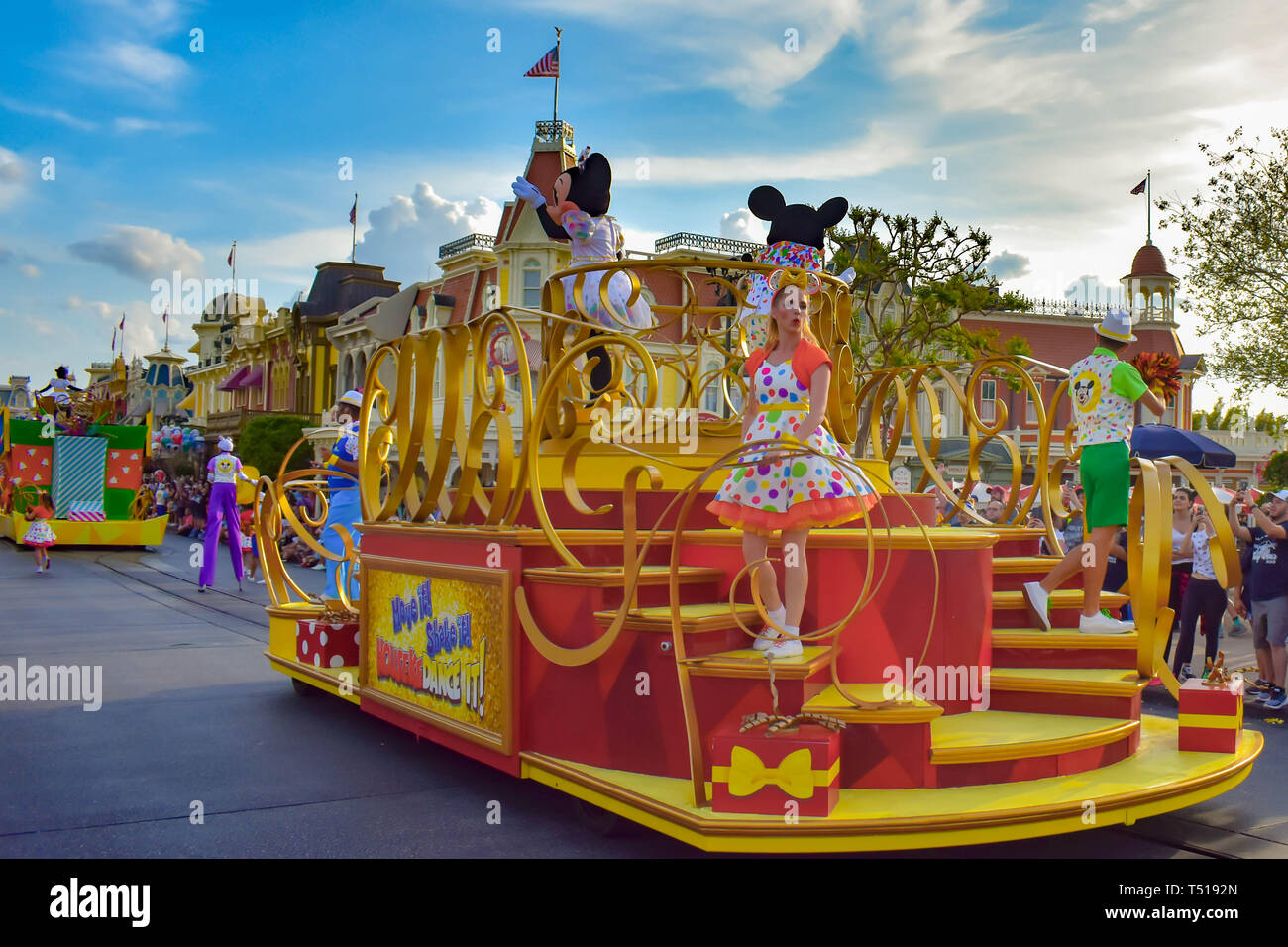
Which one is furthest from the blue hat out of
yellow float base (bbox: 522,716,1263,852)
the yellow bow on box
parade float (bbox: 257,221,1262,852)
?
the yellow bow on box

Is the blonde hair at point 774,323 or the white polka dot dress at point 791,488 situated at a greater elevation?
the blonde hair at point 774,323

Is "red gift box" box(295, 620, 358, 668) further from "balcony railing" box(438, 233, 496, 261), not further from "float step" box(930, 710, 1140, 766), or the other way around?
"balcony railing" box(438, 233, 496, 261)

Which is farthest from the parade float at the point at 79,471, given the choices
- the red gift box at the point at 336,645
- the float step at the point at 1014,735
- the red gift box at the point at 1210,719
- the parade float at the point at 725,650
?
the red gift box at the point at 1210,719

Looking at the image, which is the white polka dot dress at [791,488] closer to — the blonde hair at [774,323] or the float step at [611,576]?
the blonde hair at [774,323]

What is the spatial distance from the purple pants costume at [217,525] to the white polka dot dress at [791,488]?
11948 mm

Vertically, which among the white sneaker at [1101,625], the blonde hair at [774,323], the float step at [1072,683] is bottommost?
the float step at [1072,683]

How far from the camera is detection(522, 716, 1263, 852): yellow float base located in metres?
3.42

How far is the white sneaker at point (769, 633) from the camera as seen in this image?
4020 millimetres

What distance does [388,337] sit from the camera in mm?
6344

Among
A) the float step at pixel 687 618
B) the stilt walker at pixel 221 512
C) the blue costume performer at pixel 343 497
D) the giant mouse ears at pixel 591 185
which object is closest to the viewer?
the float step at pixel 687 618
